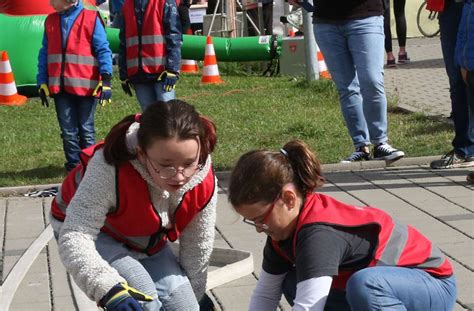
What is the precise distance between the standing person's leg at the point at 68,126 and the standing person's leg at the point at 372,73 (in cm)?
217

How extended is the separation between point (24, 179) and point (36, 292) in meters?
2.90

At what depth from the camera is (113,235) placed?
13.2 feet

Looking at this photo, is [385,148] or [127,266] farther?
[385,148]

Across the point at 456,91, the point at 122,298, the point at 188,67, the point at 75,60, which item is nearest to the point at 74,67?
the point at 75,60

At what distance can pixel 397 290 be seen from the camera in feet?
Result: 11.8

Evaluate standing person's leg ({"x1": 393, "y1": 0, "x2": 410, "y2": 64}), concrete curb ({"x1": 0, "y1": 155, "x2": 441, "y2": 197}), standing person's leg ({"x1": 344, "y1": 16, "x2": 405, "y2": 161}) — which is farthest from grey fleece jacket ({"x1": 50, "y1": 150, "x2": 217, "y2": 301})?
standing person's leg ({"x1": 393, "y1": 0, "x2": 410, "y2": 64})

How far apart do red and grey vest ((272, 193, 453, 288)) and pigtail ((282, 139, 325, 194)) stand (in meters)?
0.05

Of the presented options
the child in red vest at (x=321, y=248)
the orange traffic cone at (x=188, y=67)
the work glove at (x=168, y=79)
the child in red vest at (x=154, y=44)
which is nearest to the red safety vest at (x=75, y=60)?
the child in red vest at (x=154, y=44)

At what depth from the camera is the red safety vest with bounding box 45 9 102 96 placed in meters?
7.92

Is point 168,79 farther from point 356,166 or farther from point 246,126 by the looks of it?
point 246,126

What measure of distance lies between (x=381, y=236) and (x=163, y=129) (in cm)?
83

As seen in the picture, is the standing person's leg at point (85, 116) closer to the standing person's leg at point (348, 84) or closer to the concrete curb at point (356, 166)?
the concrete curb at point (356, 166)

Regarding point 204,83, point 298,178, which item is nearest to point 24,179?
point 298,178

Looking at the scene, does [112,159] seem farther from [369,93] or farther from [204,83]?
[204,83]
